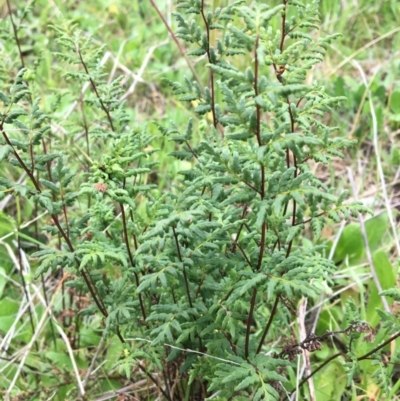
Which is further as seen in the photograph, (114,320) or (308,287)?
(114,320)

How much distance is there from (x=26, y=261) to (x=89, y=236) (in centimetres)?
54

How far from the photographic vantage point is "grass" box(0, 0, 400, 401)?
5.90 feet

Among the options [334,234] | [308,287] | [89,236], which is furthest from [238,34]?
[334,234]

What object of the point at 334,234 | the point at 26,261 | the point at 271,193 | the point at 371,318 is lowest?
the point at 371,318

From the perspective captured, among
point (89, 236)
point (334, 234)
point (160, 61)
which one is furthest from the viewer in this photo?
point (160, 61)

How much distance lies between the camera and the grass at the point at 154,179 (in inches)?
70.8

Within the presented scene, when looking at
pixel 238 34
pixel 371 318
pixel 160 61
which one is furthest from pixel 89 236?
pixel 160 61

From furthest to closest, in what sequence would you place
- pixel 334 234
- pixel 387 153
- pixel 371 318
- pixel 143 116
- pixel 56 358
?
pixel 143 116, pixel 387 153, pixel 334 234, pixel 371 318, pixel 56 358

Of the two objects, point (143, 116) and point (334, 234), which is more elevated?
point (143, 116)

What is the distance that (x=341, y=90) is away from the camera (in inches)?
109

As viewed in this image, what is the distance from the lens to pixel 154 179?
2588 mm

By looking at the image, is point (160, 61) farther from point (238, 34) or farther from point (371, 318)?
point (238, 34)

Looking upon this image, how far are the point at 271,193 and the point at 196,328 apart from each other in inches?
17.8

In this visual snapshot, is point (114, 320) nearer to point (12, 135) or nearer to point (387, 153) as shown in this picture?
point (12, 135)
